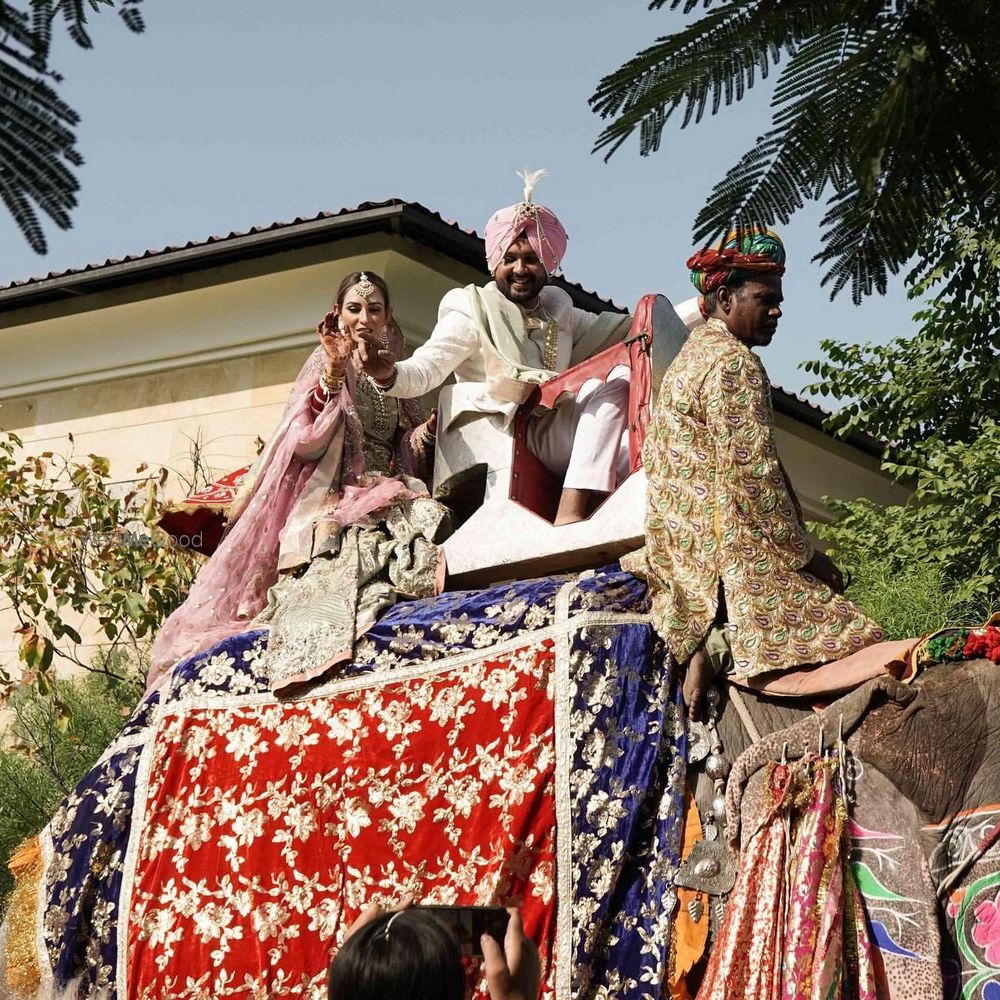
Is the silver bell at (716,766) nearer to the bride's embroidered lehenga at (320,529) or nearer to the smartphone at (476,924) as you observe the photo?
the bride's embroidered lehenga at (320,529)

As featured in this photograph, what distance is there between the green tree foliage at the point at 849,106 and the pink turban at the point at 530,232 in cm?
428

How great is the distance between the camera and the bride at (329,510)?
6.45 metres

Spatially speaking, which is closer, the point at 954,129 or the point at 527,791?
the point at 954,129

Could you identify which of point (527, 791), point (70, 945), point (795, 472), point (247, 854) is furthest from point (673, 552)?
point (795, 472)

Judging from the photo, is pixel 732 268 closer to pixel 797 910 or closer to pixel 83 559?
pixel 797 910

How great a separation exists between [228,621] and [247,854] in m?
1.14

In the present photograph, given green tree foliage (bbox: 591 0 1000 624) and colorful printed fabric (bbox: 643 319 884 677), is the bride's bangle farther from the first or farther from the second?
green tree foliage (bbox: 591 0 1000 624)

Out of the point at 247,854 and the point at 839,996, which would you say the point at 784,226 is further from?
the point at 247,854

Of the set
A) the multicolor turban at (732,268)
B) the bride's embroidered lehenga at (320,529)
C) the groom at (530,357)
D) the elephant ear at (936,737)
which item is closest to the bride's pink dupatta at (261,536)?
the bride's embroidered lehenga at (320,529)

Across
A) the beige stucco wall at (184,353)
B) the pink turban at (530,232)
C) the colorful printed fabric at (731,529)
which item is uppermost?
the beige stucco wall at (184,353)

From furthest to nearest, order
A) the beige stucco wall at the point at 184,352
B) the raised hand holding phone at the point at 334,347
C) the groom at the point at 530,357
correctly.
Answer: the beige stucco wall at the point at 184,352, the raised hand holding phone at the point at 334,347, the groom at the point at 530,357

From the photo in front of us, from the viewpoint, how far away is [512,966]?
3127 mm

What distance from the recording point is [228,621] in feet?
22.4

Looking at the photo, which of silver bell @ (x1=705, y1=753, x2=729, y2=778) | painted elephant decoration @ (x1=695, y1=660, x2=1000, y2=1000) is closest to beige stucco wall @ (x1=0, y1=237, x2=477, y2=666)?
silver bell @ (x1=705, y1=753, x2=729, y2=778)
